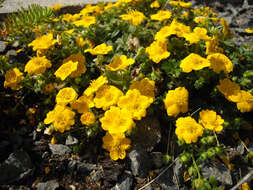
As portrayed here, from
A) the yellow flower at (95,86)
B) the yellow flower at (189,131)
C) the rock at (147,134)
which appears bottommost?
the rock at (147,134)

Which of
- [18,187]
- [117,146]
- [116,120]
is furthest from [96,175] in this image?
[18,187]

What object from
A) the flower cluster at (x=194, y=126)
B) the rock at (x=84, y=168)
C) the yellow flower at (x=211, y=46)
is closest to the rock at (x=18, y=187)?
the rock at (x=84, y=168)

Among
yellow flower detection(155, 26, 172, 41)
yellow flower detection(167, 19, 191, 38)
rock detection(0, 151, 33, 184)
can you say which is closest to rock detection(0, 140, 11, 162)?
rock detection(0, 151, 33, 184)

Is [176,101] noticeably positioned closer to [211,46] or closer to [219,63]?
[219,63]

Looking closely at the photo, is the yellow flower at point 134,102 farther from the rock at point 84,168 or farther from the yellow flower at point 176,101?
the rock at point 84,168

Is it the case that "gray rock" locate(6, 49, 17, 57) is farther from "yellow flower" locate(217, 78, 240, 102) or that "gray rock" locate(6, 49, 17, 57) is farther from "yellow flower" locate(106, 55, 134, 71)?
"yellow flower" locate(217, 78, 240, 102)
